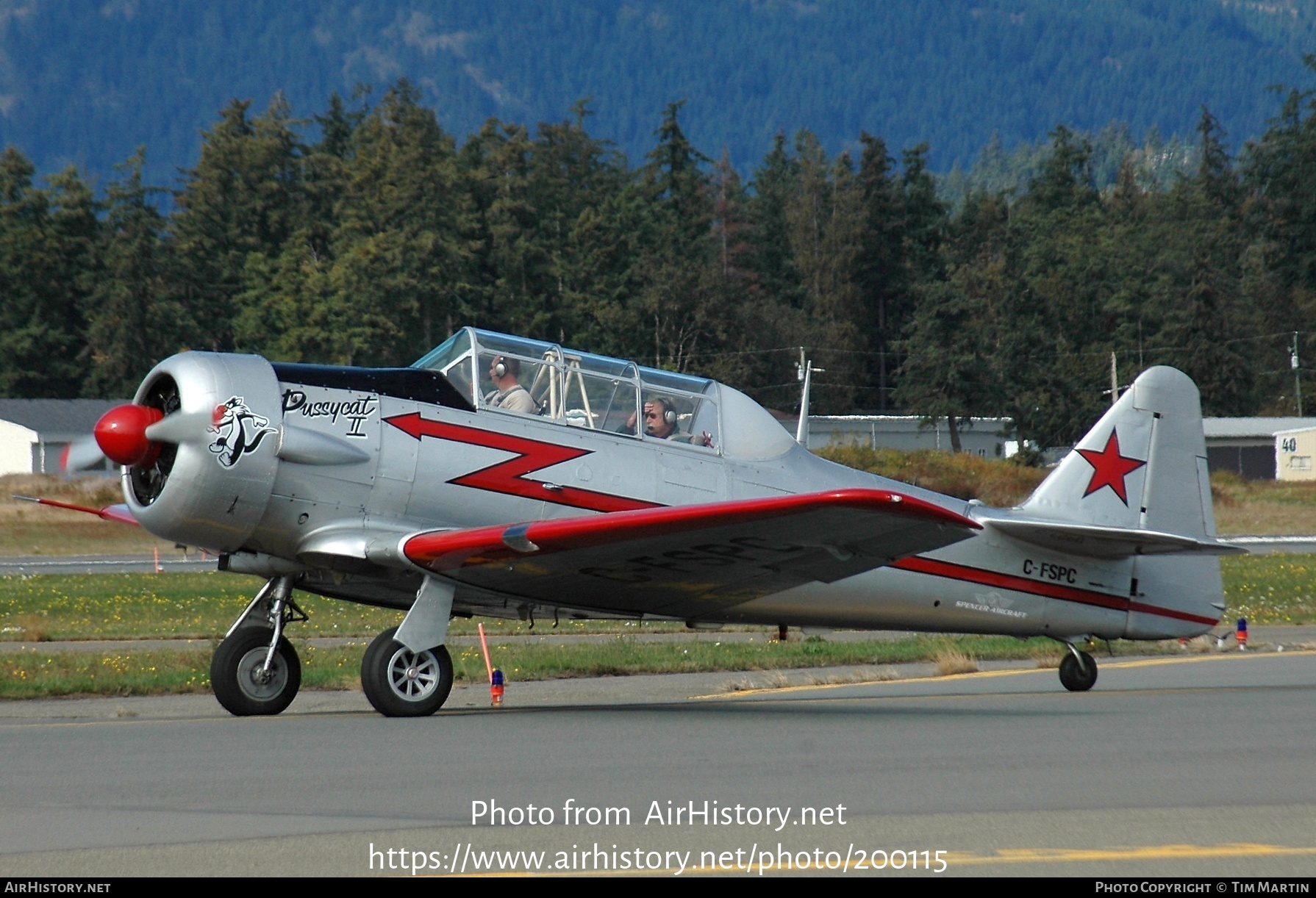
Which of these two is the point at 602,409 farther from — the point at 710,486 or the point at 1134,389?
the point at 1134,389

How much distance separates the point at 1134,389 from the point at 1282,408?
81297mm

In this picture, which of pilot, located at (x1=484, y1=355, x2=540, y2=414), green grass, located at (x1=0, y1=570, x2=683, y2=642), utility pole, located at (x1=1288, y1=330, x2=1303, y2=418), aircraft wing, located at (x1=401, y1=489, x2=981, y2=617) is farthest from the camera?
utility pole, located at (x1=1288, y1=330, x2=1303, y2=418)

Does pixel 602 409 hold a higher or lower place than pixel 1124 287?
lower

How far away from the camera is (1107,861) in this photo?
5.14 meters

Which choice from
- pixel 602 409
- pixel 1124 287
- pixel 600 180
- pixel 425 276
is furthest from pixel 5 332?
pixel 602 409

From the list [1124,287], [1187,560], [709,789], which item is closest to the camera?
[709,789]

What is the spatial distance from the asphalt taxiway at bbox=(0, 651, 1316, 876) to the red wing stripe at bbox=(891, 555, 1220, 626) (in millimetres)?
903

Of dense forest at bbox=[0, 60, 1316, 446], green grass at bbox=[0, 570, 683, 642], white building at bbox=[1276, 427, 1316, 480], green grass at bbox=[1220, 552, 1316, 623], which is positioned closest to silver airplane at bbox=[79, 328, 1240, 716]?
green grass at bbox=[0, 570, 683, 642]

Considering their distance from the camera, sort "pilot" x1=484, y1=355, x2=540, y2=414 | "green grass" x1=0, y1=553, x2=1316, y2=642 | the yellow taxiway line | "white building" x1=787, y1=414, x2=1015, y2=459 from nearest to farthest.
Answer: "pilot" x1=484, y1=355, x2=540, y2=414 → the yellow taxiway line → "green grass" x1=0, y1=553, x2=1316, y2=642 → "white building" x1=787, y1=414, x2=1015, y2=459

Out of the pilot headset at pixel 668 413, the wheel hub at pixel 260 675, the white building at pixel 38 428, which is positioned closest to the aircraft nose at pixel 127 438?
the wheel hub at pixel 260 675

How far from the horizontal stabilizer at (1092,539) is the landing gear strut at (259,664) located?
17.8ft

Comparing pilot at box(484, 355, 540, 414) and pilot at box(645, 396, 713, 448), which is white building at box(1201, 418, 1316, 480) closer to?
pilot at box(645, 396, 713, 448)

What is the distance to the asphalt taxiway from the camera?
530 cm

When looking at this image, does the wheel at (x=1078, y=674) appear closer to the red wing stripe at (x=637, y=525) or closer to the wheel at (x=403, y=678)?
the red wing stripe at (x=637, y=525)
